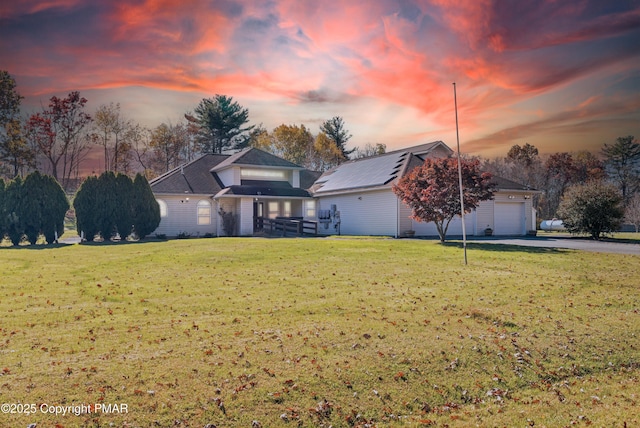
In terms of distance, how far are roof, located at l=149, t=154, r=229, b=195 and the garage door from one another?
2048cm

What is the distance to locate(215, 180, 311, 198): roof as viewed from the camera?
29297mm

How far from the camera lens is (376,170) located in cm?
2998

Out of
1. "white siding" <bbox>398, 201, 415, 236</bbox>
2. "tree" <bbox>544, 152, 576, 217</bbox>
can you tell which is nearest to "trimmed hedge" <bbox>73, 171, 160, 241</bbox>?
"white siding" <bbox>398, 201, 415, 236</bbox>

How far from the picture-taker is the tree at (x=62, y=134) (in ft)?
139

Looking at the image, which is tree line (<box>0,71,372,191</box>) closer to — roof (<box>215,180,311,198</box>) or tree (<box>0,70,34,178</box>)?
tree (<box>0,70,34,178</box>)

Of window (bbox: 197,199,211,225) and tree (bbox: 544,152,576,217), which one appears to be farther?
tree (bbox: 544,152,576,217)

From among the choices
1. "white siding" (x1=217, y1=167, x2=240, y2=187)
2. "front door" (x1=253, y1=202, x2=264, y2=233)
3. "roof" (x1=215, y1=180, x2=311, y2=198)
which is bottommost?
"front door" (x1=253, y1=202, x2=264, y2=233)

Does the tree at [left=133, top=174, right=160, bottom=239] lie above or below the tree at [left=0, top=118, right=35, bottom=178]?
below

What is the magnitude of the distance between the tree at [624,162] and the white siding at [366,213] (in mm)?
41230

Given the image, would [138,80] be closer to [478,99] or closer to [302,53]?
[302,53]

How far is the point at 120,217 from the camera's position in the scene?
24344 mm

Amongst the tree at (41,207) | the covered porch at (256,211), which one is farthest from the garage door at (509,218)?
the tree at (41,207)

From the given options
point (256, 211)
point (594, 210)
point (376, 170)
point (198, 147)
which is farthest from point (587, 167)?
point (198, 147)

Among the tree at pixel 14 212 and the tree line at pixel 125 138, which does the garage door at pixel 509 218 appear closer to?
the tree at pixel 14 212
